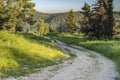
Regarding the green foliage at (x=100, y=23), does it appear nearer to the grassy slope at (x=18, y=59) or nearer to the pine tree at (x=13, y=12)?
the pine tree at (x=13, y=12)

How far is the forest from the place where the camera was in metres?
24.3

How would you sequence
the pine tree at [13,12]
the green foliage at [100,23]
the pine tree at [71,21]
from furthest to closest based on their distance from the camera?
the pine tree at [71,21] < the pine tree at [13,12] < the green foliage at [100,23]

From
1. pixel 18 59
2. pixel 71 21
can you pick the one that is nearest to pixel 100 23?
pixel 18 59

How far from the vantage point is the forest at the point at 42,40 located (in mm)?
24328

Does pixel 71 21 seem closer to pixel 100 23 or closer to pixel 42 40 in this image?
pixel 100 23

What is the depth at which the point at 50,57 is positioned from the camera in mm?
30203

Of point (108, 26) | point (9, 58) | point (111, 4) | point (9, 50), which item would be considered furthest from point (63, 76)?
point (111, 4)

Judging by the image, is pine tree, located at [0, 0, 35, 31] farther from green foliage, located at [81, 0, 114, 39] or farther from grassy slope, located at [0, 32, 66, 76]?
grassy slope, located at [0, 32, 66, 76]

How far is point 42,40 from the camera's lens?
52.4 metres

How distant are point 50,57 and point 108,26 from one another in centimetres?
4224

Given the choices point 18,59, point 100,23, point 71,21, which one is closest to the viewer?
point 18,59

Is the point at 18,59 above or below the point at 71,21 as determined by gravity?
above

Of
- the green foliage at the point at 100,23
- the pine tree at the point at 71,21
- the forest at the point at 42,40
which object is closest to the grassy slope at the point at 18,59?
the forest at the point at 42,40

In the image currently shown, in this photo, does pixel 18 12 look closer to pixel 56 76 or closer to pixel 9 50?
pixel 9 50
